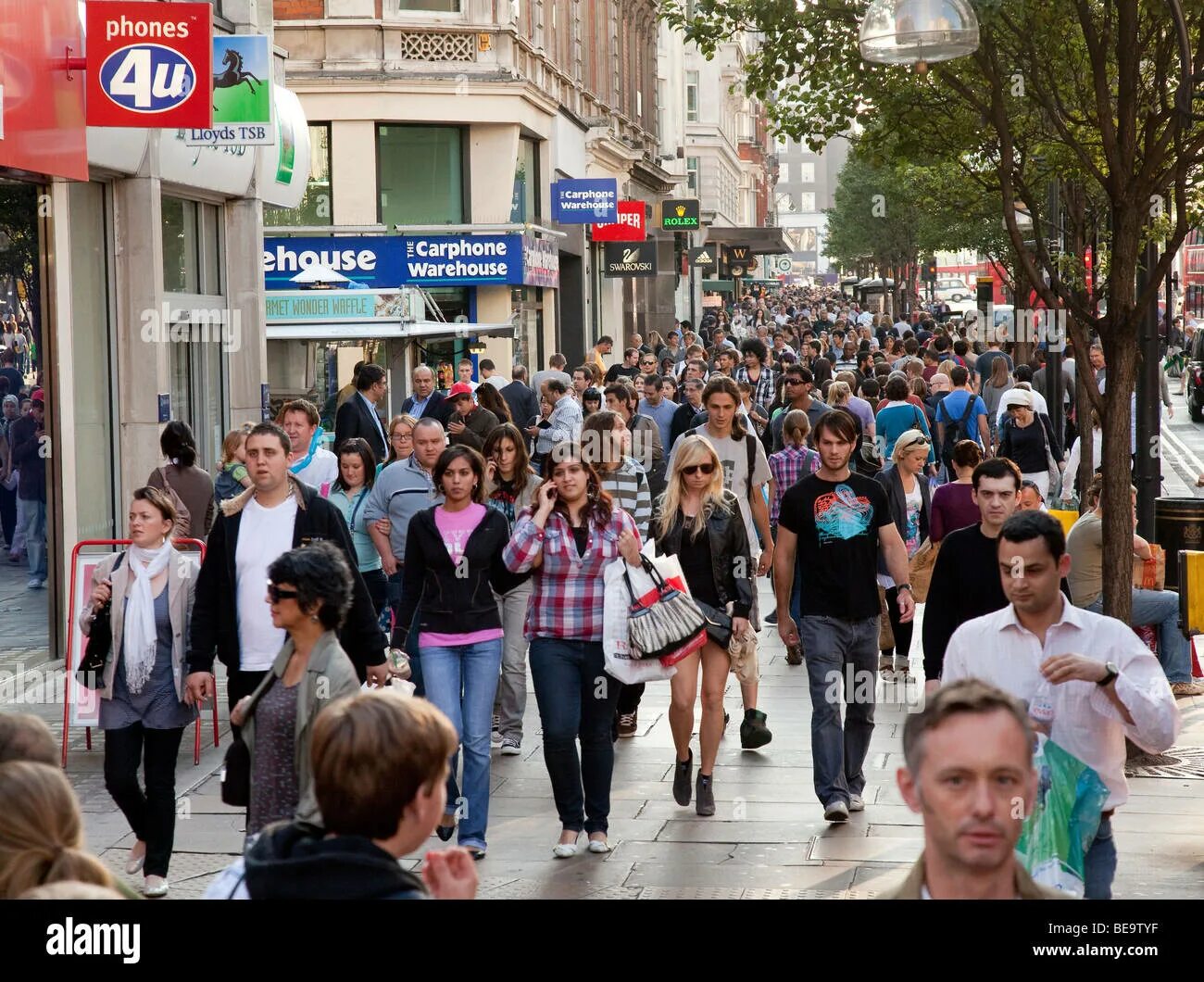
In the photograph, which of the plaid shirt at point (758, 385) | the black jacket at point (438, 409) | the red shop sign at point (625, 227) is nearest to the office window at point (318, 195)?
the plaid shirt at point (758, 385)

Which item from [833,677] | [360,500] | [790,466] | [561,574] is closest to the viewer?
[561,574]

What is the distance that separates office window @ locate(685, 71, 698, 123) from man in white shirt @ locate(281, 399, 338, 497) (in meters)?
71.3

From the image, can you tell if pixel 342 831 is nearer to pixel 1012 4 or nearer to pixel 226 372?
pixel 1012 4

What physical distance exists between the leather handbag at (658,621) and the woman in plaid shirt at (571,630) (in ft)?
0.45

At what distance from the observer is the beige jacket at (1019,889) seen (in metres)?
3.23

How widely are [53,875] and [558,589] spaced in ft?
15.5

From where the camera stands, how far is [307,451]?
10.7m

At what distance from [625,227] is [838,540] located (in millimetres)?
33375

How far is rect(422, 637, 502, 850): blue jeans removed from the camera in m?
7.71

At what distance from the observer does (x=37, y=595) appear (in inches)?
519

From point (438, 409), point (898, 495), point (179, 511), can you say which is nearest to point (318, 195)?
point (438, 409)

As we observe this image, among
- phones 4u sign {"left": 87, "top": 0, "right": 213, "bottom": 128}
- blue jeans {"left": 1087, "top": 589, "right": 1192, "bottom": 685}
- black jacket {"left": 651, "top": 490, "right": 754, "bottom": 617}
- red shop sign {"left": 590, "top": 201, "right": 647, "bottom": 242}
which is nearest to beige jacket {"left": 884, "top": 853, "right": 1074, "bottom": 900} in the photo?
black jacket {"left": 651, "top": 490, "right": 754, "bottom": 617}

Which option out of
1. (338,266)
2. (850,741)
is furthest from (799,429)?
(338,266)

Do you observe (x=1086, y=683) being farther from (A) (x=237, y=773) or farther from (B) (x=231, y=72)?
(B) (x=231, y=72)
